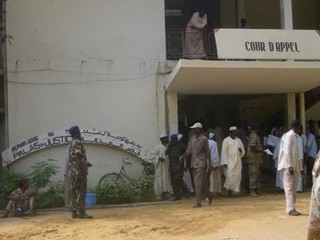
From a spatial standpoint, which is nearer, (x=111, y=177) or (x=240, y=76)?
(x=240, y=76)

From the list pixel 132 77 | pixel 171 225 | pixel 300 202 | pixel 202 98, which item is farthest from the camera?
pixel 202 98

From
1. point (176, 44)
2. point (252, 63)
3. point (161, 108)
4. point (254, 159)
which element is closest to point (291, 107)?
point (254, 159)

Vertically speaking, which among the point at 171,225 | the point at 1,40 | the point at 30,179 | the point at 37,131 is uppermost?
the point at 1,40

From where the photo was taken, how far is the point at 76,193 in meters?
9.38

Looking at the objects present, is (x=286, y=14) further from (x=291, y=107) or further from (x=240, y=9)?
(x=240, y=9)

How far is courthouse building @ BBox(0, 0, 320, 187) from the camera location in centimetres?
1212

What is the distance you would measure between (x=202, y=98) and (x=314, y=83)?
176 inches

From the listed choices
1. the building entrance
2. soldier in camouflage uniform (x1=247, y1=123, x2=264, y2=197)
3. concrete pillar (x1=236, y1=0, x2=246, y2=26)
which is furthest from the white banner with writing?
concrete pillar (x1=236, y1=0, x2=246, y2=26)

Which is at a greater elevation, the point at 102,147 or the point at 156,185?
the point at 102,147

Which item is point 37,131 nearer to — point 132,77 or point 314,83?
point 132,77

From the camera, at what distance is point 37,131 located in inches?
484

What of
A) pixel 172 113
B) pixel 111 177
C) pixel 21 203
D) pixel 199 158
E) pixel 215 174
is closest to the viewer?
pixel 21 203

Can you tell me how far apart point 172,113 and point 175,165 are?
5.48 ft

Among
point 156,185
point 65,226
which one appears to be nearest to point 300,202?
point 156,185
